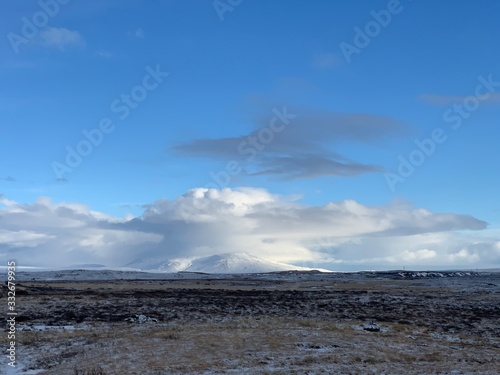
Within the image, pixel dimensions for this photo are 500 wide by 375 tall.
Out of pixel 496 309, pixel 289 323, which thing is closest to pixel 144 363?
pixel 289 323

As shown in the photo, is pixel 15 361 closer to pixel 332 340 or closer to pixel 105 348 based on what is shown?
pixel 105 348

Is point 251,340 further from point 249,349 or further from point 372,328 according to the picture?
point 372,328

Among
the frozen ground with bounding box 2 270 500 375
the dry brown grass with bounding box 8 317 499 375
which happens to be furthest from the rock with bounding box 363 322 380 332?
the dry brown grass with bounding box 8 317 499 375

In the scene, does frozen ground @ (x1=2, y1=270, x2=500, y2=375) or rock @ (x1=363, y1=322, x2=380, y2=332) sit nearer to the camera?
frozen ground @ (x1=2, y1=270, x2=500, y2=375)

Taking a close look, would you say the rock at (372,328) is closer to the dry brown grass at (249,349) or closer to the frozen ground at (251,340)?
Result: the frozen ground at (251,340)

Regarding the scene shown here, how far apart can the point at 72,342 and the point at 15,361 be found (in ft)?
13.4

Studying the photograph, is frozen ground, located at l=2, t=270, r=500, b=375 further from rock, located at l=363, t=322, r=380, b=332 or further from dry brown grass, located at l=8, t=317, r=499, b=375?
rock, located at l=363, t=322, r=380, b=332

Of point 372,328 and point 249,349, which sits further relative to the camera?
point 372,328

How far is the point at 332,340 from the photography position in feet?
87.2

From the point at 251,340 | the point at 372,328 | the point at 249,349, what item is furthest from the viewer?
the point at 372,328

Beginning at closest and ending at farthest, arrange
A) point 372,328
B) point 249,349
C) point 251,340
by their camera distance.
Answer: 1. point 249,349
2. point 251,340
3. point 372,328

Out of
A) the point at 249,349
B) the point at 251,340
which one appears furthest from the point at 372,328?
the point at 249,349

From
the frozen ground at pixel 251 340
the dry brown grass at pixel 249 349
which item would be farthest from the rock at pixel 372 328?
the dry brown grass at pixel 249 349

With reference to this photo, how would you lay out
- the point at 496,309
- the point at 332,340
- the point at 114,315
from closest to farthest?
1. the point at 332,340
2. the point at 114,315
3. the point at 496,309
